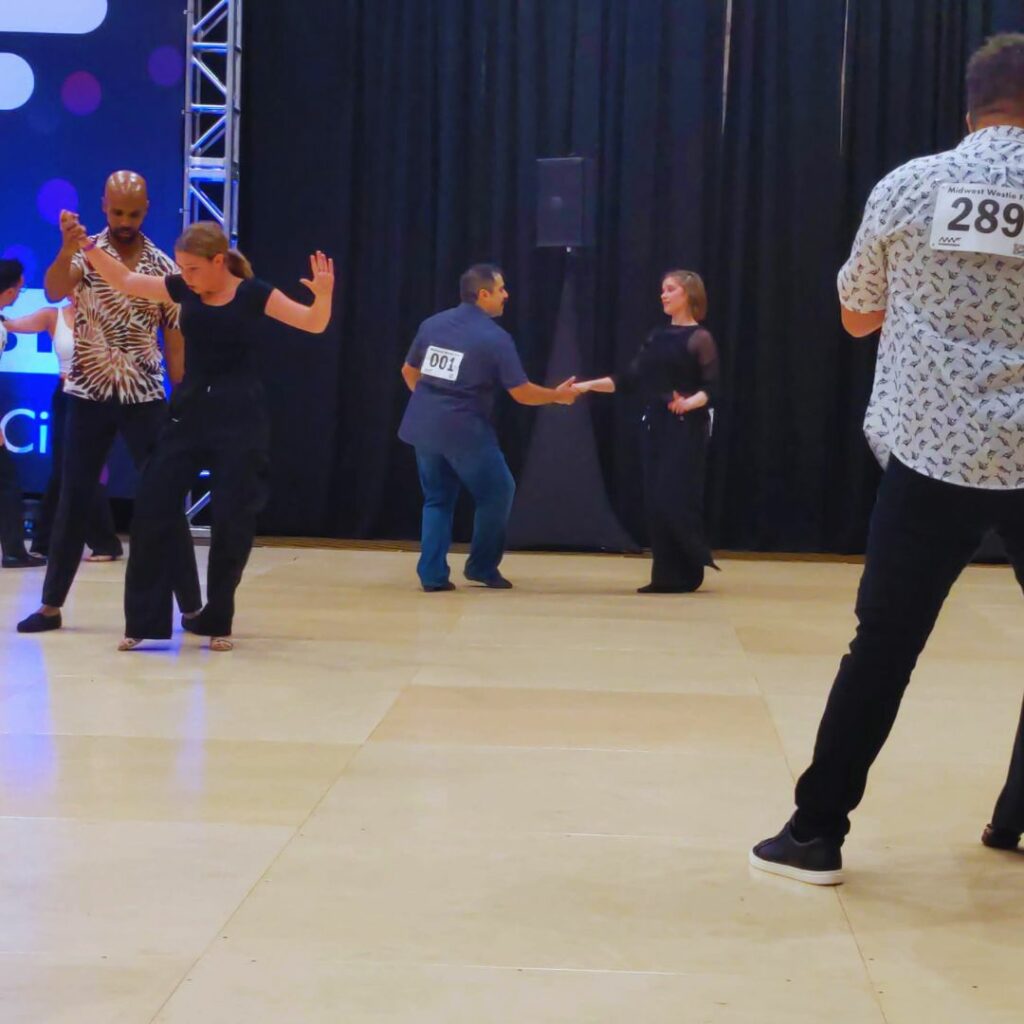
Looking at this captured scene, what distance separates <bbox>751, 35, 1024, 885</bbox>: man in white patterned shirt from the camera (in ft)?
8.20

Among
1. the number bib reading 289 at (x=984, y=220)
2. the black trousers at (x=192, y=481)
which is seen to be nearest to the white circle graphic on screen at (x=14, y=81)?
the black trousers at (x=192, y=481)

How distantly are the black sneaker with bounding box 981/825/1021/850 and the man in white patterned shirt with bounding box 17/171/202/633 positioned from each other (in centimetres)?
278

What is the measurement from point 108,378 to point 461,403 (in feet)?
6.65

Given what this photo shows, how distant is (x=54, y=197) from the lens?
8.92m

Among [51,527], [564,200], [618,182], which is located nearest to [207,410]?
[51,527]

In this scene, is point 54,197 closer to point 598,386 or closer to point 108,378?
point 598,386

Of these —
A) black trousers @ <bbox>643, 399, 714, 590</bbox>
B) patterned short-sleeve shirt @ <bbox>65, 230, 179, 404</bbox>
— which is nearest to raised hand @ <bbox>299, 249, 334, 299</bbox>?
patterned short-sleeve shirt @ <bbox>65, 230, 179, 404</bbox>

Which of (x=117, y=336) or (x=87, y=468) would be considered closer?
(x=87, y=468)

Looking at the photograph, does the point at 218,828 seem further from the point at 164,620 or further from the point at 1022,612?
the point at 1022,612

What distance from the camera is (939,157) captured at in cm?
256

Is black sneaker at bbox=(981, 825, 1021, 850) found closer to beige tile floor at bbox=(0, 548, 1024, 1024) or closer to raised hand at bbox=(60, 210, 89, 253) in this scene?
beige tile floor at bbox=(0, 548, 1024, 1024)

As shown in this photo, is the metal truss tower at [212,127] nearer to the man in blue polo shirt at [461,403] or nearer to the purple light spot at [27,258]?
the purple light spot at [27,258]

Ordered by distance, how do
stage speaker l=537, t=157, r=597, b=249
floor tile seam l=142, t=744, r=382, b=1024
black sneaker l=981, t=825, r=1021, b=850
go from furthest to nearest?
stage speaker l=537, t=157, r=597, b=249
black sneaker l=981, t=825, r=1021, b=850
floor tile seam l=142, t=744, r=382, b=1024

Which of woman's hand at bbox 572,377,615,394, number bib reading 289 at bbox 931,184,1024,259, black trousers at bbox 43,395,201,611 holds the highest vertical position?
number bib reading 289 at bbox 931,184,1024,259
